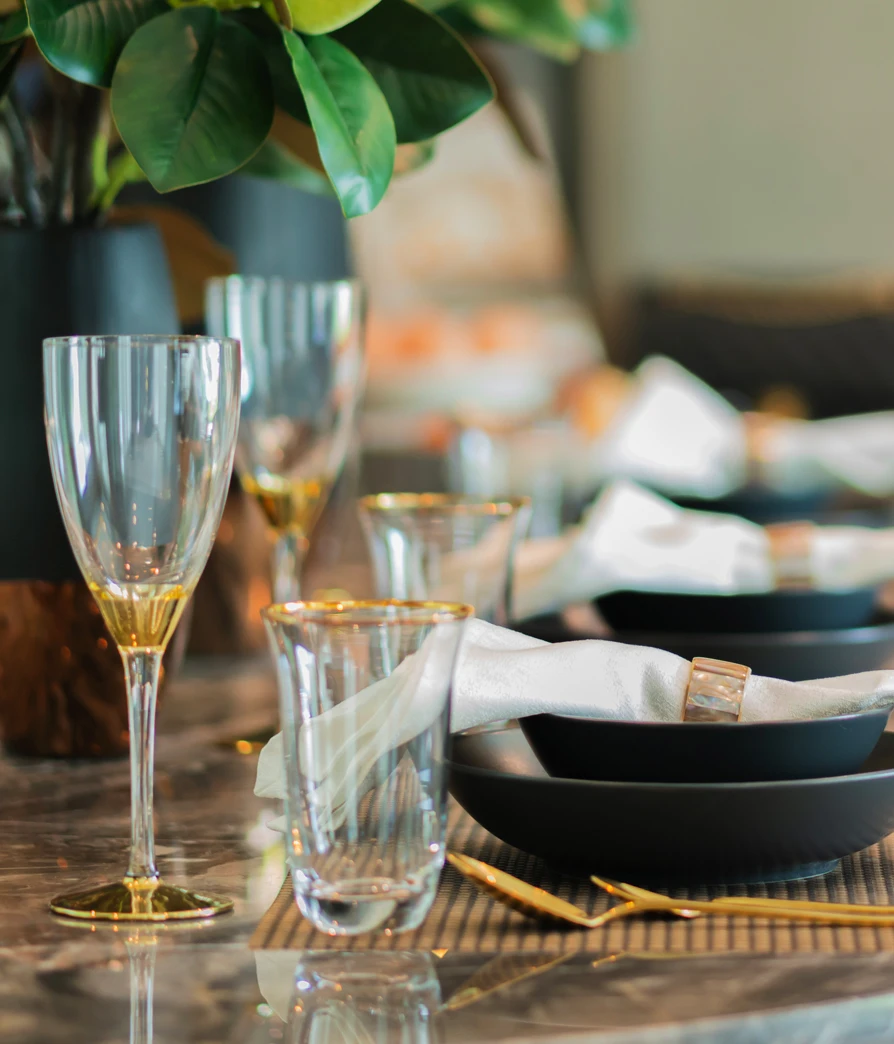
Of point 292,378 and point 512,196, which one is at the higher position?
point 512,196

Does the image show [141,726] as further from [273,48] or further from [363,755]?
[273,48]

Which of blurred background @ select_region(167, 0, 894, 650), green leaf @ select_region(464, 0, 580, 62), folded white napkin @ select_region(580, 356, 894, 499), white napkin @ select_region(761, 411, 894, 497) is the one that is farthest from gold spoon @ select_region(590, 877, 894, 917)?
blurred background @ select_region(167, 0, 894, 650)

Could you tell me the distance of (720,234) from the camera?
4684mm

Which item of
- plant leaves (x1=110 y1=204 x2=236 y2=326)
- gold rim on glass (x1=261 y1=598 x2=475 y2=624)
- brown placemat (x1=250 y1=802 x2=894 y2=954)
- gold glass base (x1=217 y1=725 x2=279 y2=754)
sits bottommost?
gold glass base (x1=217 y1=725 x2=279 y2=754)

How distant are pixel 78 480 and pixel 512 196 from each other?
13.0 feet

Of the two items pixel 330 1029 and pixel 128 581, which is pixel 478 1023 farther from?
pixel 128 581

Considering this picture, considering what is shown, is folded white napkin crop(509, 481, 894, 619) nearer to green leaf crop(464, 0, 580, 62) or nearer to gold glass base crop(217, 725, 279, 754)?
gold glass base crop(217, 725, 279, 754)

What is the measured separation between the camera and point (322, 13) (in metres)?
0.65

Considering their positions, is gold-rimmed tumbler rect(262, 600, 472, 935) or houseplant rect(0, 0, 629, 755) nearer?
gold-rimmed tumbler rect(262, 600, 472, 935)

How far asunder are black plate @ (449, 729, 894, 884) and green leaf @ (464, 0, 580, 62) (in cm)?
66

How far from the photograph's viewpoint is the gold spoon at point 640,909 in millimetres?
512

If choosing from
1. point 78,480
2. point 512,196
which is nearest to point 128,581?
point 78,480

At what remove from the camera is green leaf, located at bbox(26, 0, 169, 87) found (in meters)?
0.64

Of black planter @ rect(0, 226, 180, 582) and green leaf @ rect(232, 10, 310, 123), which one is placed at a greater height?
green leaf @ rect(232, 10, 310, 123)
